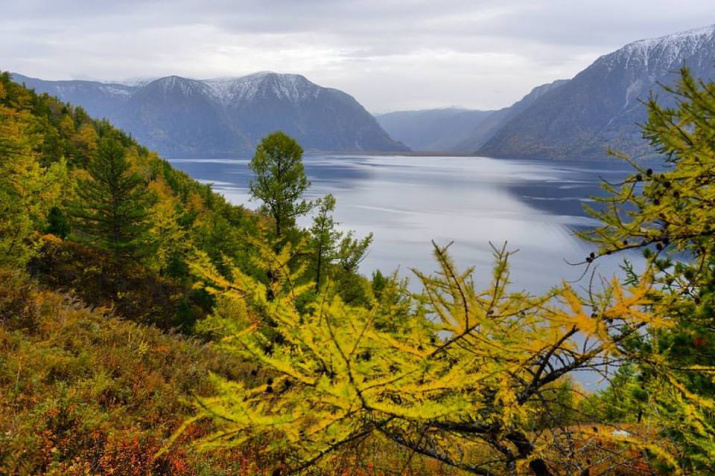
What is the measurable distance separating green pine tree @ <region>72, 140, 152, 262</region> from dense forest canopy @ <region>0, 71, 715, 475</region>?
13.1 feet

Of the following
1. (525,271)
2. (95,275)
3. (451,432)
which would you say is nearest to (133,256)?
(95,275)

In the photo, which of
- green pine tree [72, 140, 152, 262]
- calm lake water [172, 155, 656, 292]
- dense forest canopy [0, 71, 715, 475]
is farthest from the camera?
calm lake water [172, 155, 656, 292]

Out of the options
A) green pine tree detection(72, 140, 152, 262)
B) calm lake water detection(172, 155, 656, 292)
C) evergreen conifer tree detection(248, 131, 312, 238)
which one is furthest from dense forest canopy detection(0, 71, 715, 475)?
calm lake water detection(172, 155, 656, 292)

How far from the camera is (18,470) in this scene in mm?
4395

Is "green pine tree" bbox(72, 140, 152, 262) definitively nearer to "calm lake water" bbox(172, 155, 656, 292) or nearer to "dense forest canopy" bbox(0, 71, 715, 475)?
"dense forest canopy" bbox(0, 71, 715, 475)

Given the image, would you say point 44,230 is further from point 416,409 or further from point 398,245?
point 398,245

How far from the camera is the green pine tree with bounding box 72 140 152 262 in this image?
60.9ft

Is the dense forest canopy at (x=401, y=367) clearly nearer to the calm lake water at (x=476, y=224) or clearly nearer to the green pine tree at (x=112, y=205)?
the green pine tree at (x=112, y=205)

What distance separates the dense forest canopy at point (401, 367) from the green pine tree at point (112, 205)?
401cm

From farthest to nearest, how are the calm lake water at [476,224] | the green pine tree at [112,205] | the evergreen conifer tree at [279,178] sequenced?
the calm lake water at [476,224]
the green pine tree at [112,205]
the evergreen conifer tree at [279,178]

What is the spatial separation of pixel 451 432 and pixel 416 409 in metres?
1.06

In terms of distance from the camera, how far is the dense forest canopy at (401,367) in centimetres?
208

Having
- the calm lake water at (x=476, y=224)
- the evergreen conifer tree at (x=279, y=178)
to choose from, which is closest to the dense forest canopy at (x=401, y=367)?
the evergreen conifer tree at (x=279, y=178)

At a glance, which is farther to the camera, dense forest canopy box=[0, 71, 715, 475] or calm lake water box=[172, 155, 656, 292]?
calm lake water box=[172, 155, 656, 292]
